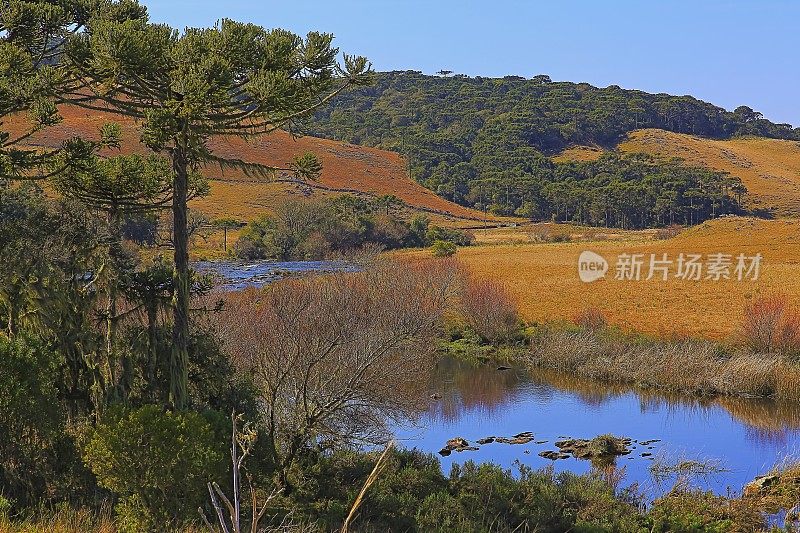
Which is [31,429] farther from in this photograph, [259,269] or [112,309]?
[259,269]

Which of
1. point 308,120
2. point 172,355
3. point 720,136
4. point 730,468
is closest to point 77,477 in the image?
point 172,355

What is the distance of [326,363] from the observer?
15820mm

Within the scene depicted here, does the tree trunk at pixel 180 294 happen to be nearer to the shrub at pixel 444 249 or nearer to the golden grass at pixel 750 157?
the shrub at pixel 444 249

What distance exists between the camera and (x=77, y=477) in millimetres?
9102

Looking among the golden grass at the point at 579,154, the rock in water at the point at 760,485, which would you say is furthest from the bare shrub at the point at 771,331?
the golden grass at the point at 579,154

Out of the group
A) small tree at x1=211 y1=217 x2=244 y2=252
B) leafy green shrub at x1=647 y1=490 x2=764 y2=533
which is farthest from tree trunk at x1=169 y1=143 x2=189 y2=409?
small tree at x1=211 y1=217 x2=244 y2=252

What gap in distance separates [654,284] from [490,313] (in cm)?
1488

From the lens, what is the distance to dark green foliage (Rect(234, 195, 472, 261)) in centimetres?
5678

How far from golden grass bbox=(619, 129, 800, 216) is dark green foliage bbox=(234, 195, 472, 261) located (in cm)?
6115

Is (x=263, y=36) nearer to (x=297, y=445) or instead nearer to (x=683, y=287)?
(x=297, y=445)

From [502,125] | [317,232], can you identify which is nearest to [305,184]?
[317,232]

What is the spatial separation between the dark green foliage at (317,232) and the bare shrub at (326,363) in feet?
110

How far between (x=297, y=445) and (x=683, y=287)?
32.5 metres

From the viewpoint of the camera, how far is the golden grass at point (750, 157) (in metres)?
111
